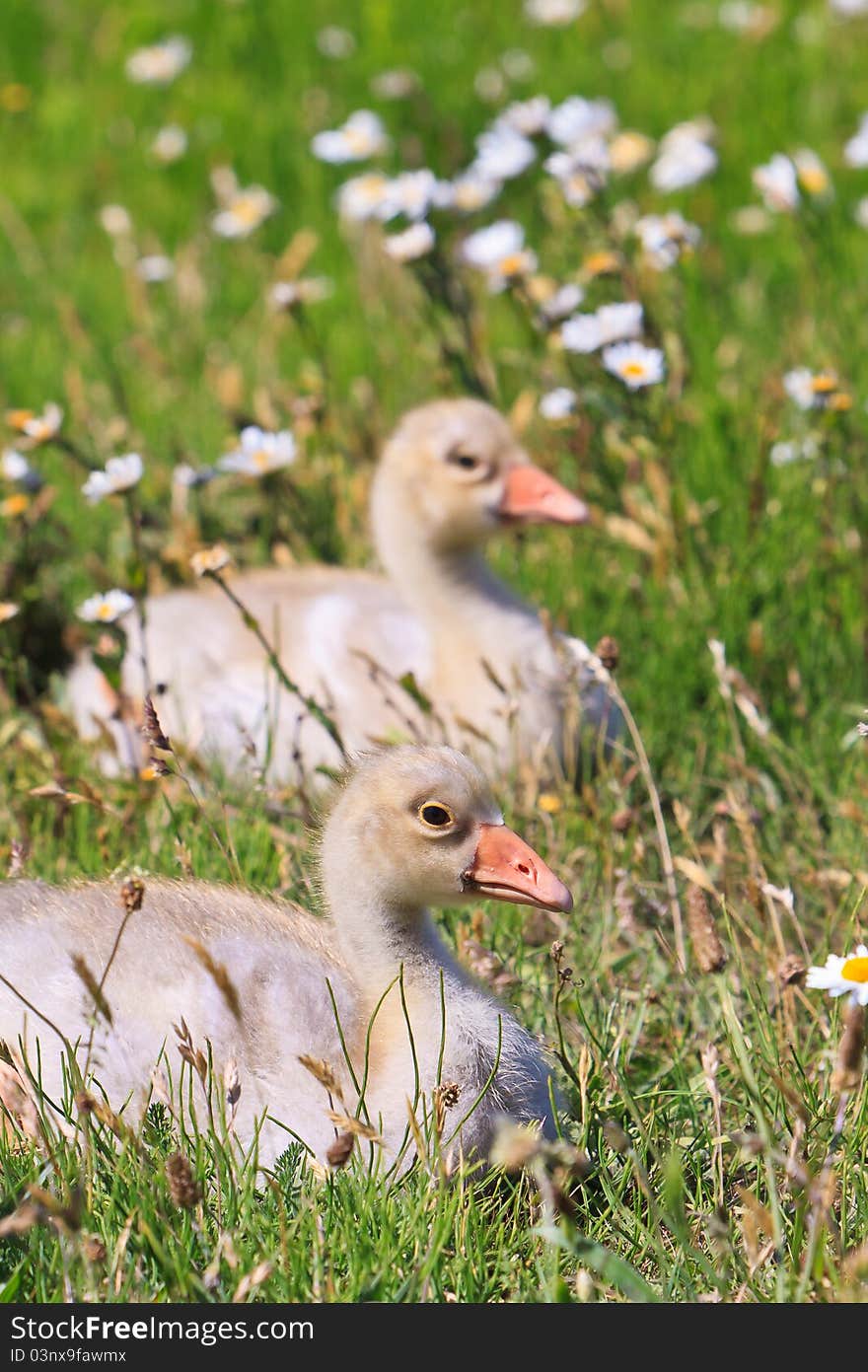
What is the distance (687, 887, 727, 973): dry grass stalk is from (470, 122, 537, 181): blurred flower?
3.64m

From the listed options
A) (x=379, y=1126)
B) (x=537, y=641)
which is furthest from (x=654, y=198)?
(x=379, y=1126)

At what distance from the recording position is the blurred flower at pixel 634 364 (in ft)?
16.3

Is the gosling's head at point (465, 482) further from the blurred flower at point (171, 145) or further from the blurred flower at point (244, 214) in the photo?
the blurred flower at point (171, 145)

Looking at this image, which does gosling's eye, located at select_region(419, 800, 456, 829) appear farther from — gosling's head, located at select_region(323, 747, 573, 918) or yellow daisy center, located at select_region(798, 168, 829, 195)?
yellow daisy center, located at select_region(798, 168, 829, 195)

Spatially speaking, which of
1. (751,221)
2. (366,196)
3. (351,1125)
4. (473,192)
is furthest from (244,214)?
(351,1125)

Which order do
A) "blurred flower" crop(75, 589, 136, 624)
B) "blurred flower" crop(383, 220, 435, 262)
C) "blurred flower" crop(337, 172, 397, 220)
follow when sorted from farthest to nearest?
"blurred flower" crop(337, 172, 397, 220) → "blurred flower" crop(383, 220, 435, 262) → "blurred flower" crop(75, 589, 136, 624)

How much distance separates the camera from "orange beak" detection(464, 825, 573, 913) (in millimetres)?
3178

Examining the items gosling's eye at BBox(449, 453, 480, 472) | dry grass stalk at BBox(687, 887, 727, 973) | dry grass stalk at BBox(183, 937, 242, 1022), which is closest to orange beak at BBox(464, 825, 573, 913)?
dry grass stalk at BBox(687, 887, 727, 973)

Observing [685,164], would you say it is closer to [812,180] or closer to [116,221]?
[812,180]

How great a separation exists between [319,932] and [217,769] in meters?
1.19

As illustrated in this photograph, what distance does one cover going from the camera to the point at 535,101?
586cm

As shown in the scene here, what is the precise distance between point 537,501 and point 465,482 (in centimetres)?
21

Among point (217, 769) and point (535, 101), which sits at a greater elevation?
point (535, 101)
